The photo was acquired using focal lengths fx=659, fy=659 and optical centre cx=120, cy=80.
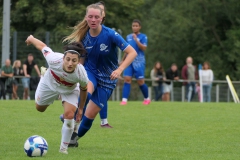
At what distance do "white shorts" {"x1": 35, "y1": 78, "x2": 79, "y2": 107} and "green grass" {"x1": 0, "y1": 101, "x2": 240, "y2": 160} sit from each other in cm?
63

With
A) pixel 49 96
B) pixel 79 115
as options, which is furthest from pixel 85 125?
pixel 49 96

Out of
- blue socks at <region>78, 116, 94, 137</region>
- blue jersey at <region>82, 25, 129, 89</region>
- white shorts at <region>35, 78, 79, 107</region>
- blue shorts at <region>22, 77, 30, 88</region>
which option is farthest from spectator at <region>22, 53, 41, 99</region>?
white shorts at <region>35, 78, 79, 107</region>

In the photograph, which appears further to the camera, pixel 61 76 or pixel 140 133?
pixel 140 133

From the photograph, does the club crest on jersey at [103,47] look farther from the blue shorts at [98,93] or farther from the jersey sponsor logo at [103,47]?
the blue shorts at [98,93]

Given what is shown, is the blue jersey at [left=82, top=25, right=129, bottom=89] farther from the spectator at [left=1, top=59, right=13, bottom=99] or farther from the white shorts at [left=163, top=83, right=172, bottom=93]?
the white shorts at [left=163, top=83, right=172, bottom=93]

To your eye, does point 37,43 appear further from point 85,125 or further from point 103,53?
point 85,125

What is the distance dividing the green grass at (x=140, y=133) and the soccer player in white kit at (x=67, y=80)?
421 mm

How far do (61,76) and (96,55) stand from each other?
51.4 inches

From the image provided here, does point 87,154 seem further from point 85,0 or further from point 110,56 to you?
point 85,0

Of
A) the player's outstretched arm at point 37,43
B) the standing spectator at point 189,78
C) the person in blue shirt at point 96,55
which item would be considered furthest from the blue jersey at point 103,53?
the standing spectator at point 189,78

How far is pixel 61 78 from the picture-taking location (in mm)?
8133

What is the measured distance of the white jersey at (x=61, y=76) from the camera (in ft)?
26.3

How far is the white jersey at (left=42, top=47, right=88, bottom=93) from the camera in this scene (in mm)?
8031

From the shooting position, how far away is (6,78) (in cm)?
2383
